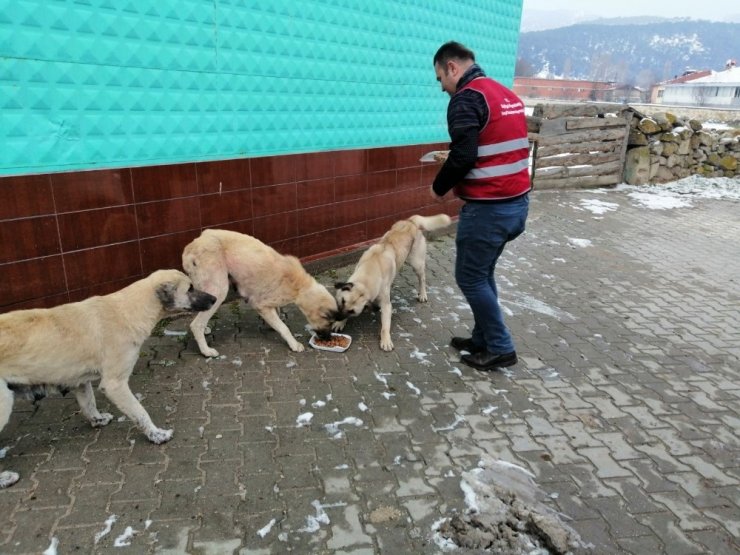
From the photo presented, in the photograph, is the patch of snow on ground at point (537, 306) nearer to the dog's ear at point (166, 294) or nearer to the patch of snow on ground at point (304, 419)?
the patch of snow on ground at point (304, 419)

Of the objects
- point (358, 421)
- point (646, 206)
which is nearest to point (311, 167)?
point (358, 421)

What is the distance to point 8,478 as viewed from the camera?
3.09m

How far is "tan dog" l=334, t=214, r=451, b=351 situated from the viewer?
5000mm

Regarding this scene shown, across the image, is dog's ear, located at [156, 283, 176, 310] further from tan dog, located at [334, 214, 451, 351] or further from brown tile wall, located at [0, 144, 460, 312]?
tan dog, located at [334, 214, 451, 351]

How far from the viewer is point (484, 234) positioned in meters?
4.31

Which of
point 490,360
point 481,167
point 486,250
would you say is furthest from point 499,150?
point 490,360

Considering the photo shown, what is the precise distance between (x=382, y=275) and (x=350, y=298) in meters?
0.49

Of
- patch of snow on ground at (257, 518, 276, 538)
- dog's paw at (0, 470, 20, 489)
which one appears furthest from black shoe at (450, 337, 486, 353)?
dog's paw at (0, 470, 20, 489)

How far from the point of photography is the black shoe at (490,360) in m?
4.71

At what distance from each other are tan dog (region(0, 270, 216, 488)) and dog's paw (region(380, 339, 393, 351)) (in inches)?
73.7

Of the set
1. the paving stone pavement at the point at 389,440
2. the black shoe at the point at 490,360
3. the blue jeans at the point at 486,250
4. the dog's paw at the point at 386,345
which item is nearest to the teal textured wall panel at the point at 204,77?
the paving stone pavement at the point at 389,440

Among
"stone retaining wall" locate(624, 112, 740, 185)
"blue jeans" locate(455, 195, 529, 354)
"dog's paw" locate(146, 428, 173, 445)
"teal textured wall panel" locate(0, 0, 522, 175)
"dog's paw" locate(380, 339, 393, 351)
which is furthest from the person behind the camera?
"stone retaining wall" locate(624, 112, 740, 185)

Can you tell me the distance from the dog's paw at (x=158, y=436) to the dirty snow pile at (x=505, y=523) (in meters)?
1.92

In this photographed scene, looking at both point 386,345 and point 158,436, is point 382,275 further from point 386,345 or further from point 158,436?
point 158,436
